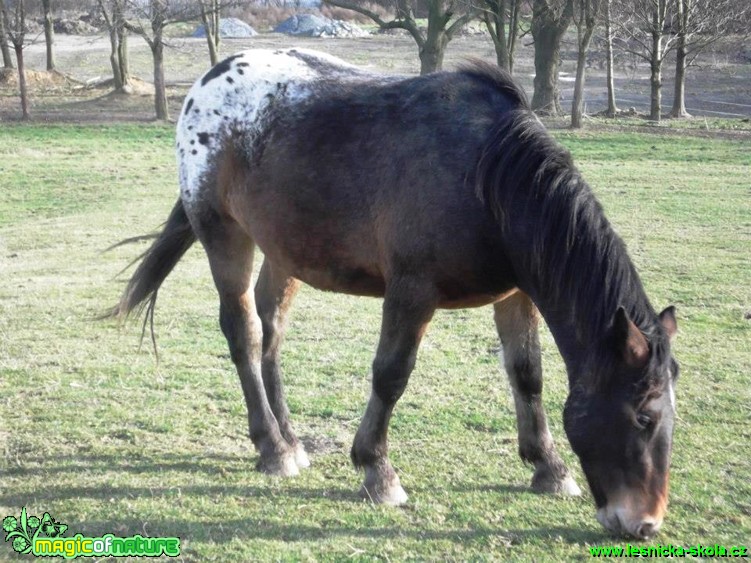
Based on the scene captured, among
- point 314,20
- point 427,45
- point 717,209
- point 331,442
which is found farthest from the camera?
point 314,20

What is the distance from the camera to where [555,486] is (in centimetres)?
493

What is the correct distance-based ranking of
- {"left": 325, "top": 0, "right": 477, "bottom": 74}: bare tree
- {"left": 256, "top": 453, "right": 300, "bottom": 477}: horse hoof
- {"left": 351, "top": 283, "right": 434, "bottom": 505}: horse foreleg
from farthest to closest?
{"left": 325, "top": 0, "right": 477, "bottom": 74}: bare tree → {"left": 256, "top": 453, "right": 300, "bottom": 477}: horse hoof → {"left": 351, "top": 283, "right": 434, "bottom": 505}: horse foreleg

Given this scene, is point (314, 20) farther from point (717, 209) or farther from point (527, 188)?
point (527, 188)

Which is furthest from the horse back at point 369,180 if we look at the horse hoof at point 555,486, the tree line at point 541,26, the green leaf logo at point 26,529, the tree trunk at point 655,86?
the tree trunk at point 655,86

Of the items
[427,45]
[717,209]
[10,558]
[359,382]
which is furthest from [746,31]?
[10,558]

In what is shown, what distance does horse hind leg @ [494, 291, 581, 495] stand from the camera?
4.99 m

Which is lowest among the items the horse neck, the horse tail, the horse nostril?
the horse nostril

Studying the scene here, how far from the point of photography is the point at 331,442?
→ 575cm

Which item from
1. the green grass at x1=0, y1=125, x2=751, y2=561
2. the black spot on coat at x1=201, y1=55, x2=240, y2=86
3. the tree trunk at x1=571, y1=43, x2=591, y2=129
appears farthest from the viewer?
the tree trunk at x1=571, y1=43, x2=591, y2=129

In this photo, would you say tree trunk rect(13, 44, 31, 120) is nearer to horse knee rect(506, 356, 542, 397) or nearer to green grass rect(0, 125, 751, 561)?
green grass rect(0, 125, 751, 561)

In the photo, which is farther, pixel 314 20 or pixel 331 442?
pixel 314 20

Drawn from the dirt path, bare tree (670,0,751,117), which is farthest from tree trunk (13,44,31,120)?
bare tree (670,0,751,117)

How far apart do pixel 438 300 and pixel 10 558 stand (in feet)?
7.80

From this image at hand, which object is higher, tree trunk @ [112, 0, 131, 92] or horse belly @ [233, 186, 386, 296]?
tree trunk @ [112, 0, 131, 92]
